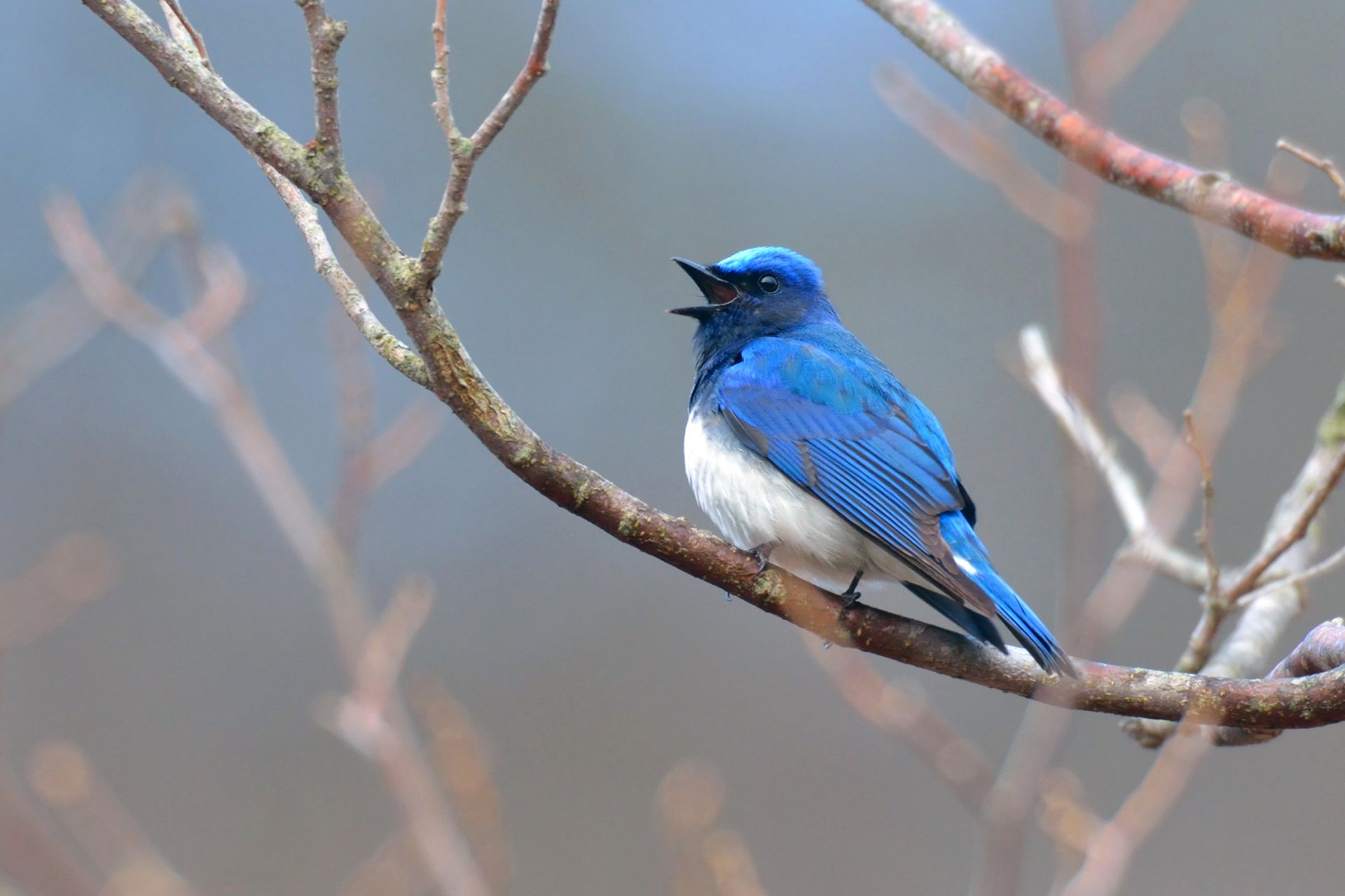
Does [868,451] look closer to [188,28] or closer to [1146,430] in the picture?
[1146,430]

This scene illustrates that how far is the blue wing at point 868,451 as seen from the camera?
3.75 metres

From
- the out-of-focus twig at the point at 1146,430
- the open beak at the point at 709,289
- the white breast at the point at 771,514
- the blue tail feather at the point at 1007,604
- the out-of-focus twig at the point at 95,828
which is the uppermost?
the out-of-focus twig at the point at 1146,430

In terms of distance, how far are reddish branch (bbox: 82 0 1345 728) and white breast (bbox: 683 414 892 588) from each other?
0.72 metres

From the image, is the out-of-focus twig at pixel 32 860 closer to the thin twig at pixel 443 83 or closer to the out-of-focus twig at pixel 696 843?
the out-of-focus twig at pixel 696 843

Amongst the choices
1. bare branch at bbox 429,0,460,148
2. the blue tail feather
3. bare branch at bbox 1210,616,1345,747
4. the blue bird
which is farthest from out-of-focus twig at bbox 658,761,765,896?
bare branch at bbox 429,0,460,148

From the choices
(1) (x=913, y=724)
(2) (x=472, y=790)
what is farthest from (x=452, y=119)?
(1) (x=913, y=724)

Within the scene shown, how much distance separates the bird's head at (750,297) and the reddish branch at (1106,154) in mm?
1203

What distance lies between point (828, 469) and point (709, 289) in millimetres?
1187

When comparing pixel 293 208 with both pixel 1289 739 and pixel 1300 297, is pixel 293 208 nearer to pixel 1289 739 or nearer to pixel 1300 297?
pixel 1289 739

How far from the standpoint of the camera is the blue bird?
→ 151 inches

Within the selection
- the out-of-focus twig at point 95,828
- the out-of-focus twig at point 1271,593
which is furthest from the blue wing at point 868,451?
the out-of-focus twig at point 95,828

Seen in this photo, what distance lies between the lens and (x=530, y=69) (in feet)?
7.79

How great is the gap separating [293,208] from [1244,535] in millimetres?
6539

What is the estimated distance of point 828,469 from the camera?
418 cm
